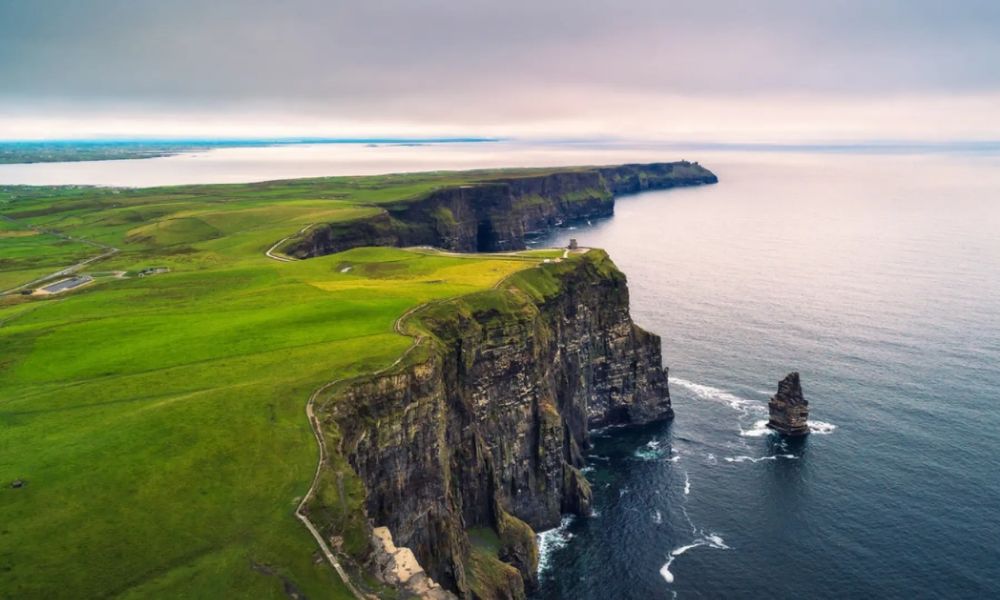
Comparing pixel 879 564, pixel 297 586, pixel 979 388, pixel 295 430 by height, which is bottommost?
pixel 879 564

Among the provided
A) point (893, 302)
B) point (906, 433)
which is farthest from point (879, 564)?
point (893, 302)

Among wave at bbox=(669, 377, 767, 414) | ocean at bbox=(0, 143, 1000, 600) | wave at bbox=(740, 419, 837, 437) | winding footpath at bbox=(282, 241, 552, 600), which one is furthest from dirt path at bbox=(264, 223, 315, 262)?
wave at bbox=(740, 419, 837, 437)

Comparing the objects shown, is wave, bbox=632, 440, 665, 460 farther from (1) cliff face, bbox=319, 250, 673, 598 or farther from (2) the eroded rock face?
(2) the eroded rock face

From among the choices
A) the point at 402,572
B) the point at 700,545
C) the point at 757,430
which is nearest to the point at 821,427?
the point at 757,430

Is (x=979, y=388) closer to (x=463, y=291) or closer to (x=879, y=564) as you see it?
(x=879, y=564)

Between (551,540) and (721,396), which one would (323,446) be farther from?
(721,396)

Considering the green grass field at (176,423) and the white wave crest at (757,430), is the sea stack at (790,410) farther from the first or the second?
the green grass field at (176,423)
